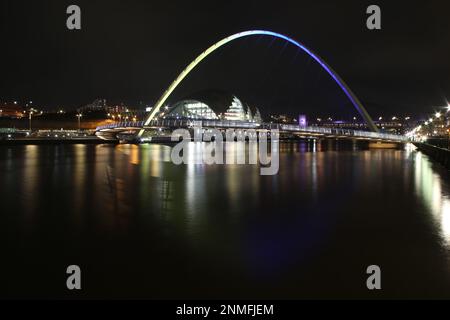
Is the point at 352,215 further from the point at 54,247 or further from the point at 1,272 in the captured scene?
the point at 1,272

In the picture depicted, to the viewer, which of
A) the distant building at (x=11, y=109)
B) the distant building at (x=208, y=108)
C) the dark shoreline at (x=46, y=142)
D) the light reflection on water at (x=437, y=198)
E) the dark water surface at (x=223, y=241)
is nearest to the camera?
the dark water surface at (x=223, y=241)

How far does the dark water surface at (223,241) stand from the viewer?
7.25 meters

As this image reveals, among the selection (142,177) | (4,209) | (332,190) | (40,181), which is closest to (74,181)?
(40,181)

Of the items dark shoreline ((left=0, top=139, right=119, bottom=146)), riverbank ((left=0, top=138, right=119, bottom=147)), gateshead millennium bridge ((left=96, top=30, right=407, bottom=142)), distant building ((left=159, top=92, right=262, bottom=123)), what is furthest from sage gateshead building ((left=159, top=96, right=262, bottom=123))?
gateshead millennium bridge ((left=96, top=30, right=407, bottom=142))

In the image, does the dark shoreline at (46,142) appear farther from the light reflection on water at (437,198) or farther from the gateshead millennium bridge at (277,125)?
the light reflection on water at (437,198)

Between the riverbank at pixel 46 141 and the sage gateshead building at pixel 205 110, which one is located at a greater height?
the sage gateshead building at pixel 205 110

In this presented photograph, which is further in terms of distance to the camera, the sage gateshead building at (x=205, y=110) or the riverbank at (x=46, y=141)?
the sage gateshead building at (x=205, y=110)

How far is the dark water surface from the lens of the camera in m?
7.25

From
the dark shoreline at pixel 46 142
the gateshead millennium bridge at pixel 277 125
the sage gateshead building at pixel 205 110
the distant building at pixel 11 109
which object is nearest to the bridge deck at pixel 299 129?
the gateshead millennium bridge at pixel 277 125

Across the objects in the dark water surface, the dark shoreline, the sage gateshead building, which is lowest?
the dark water surface

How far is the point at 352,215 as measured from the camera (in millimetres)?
13516

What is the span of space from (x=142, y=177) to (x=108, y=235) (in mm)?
14255

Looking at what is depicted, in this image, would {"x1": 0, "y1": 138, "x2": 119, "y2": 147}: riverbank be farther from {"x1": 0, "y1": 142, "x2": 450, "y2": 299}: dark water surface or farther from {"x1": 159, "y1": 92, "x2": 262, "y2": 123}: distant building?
{"x1": 0, "y1": 142, "x2": 450, "y2": 299}: dark water surface

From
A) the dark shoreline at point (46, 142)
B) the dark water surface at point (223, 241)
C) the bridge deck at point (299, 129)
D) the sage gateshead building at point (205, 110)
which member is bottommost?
the dark water surface at point (223, 241)
